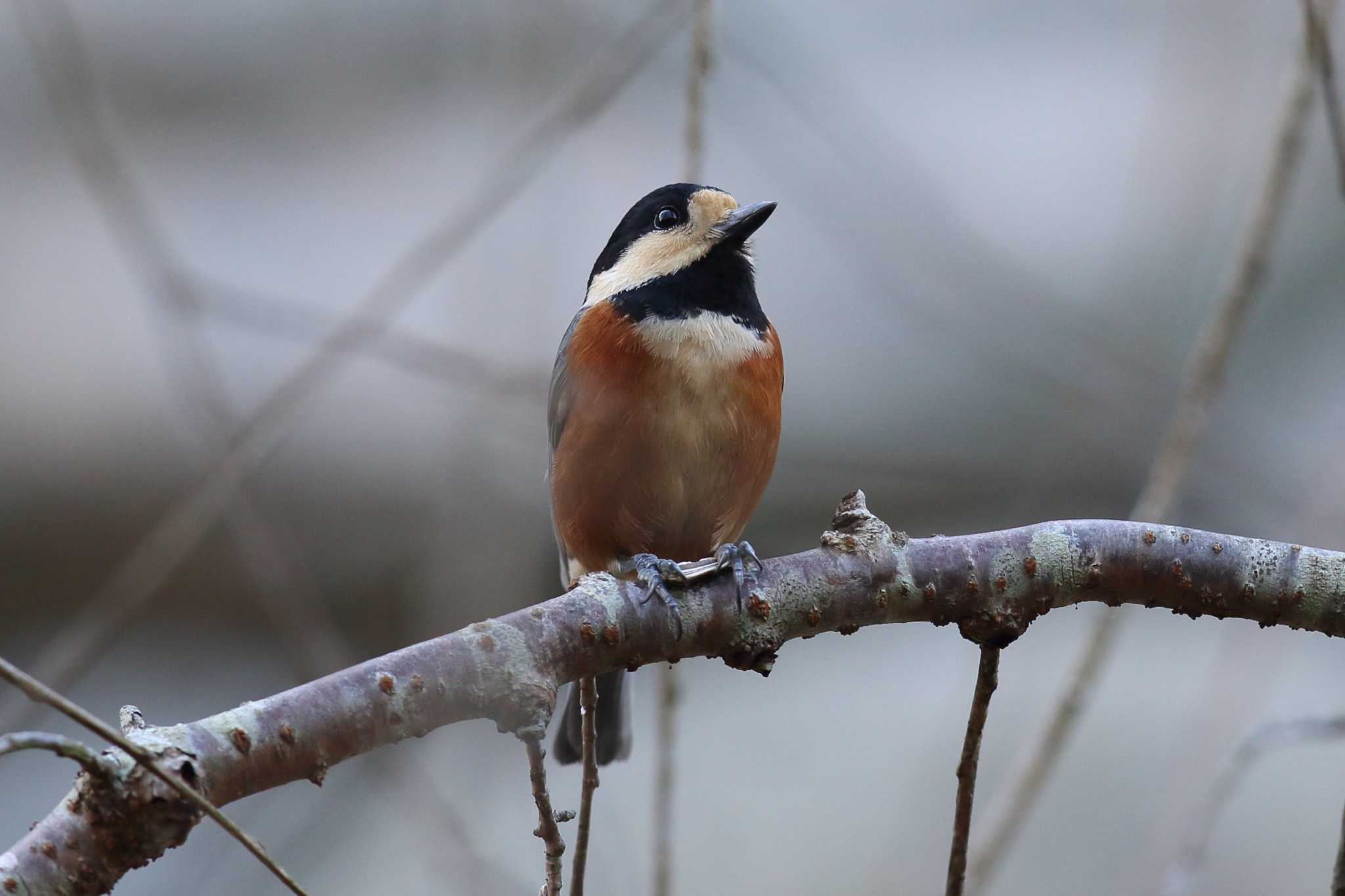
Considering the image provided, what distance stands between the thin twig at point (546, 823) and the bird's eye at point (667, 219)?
2.15 m

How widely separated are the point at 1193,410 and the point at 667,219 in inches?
60.2

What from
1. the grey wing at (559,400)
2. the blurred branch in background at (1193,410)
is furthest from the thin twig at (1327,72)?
the grey wing at (559,400)

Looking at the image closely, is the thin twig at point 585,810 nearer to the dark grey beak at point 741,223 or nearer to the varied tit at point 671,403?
the varied tit at point 671,403

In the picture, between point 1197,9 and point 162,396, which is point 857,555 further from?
point 162,396

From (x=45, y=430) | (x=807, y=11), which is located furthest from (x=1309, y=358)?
(x=45, y=430)

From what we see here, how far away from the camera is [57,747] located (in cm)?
124

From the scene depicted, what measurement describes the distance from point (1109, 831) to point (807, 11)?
14.8 feet

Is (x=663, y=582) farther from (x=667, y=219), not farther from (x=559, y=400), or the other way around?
(x=667, y=219)

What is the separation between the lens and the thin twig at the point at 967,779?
1.80m

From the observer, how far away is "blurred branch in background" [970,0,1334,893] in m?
2.93

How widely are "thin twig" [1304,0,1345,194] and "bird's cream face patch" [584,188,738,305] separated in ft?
4.96

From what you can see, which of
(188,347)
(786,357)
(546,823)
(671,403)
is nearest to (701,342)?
(671,403)

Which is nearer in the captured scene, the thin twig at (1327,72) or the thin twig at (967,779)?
the thin twig at (967,779)

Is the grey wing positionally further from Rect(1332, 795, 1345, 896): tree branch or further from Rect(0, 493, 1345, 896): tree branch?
Rect(1332, 795, 1345, 896): tree branch
